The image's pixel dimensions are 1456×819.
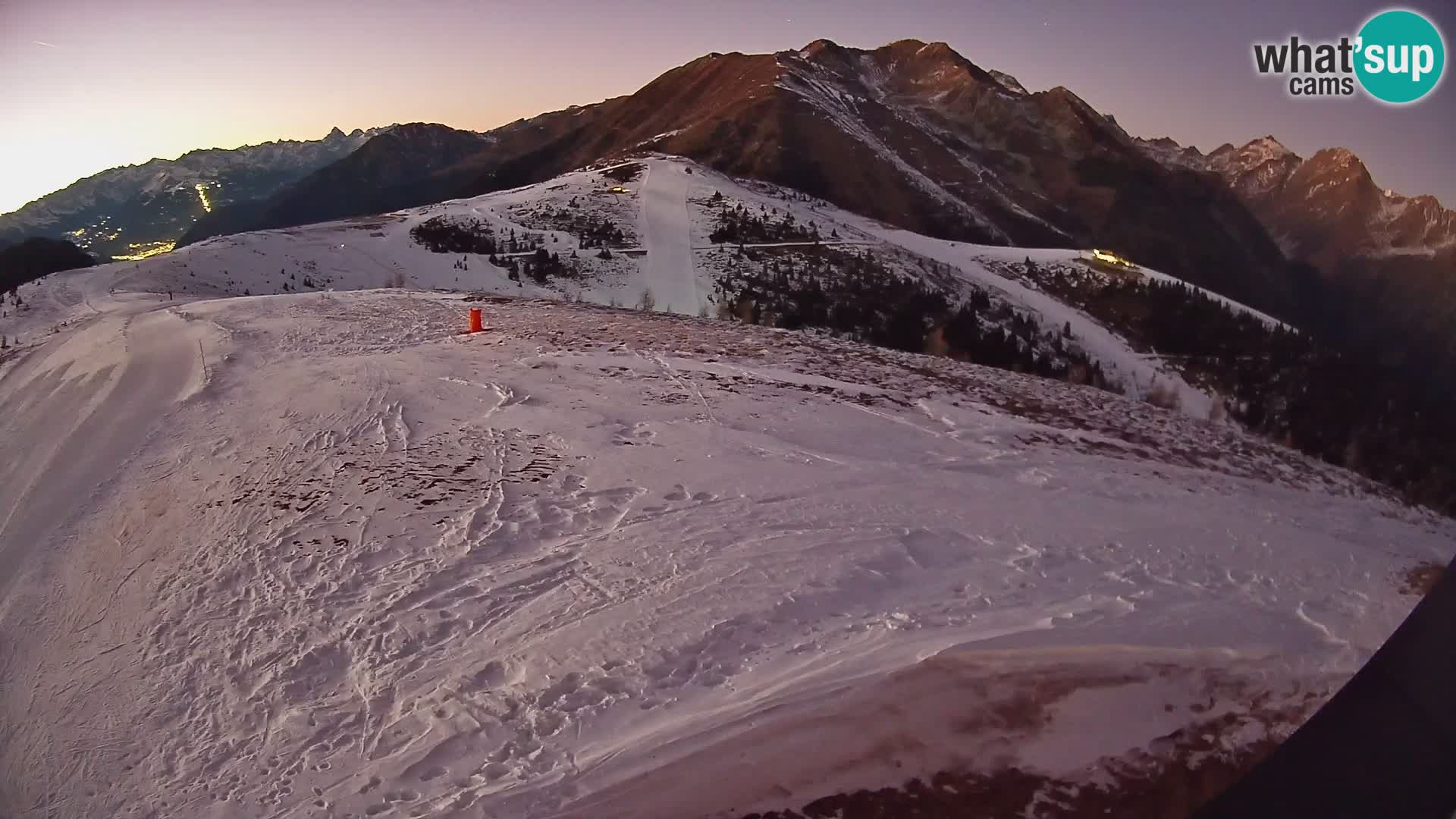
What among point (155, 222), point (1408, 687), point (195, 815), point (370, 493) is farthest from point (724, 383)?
point (155, 222)

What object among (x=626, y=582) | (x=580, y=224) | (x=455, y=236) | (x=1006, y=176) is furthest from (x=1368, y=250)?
(x=1006, y=176)

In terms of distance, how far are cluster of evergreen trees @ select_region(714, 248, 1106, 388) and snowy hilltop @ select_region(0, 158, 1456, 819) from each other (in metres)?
8.84

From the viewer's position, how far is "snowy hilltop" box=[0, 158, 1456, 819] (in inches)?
121

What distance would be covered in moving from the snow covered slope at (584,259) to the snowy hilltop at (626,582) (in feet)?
20.5

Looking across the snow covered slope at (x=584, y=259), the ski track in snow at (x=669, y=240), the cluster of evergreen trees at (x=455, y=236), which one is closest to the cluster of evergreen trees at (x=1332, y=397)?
the snow covered slope at (x=584, y=259)

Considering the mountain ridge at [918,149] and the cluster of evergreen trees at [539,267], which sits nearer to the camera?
the cluster of evergreen trees at [539,267]

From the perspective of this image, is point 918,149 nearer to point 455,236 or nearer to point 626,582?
point 455,236

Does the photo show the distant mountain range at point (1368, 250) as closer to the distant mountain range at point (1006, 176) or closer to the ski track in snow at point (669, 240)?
the distant mountain range at point (1006, 176)

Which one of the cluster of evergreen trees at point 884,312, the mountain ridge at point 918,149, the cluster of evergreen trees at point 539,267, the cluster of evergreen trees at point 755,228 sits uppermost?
the mountain ridge at point 918,149

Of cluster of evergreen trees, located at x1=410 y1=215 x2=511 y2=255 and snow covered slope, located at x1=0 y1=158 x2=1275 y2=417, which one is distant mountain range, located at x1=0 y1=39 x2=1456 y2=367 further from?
cluster of evergreen trees, located at x1=410 y1=215 x2=511 y2=255

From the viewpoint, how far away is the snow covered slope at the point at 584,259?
19016 millimetres

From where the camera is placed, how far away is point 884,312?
22.8 metres

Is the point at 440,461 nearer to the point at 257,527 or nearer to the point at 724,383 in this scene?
the point at 257,527

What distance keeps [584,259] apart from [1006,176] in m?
58.2
